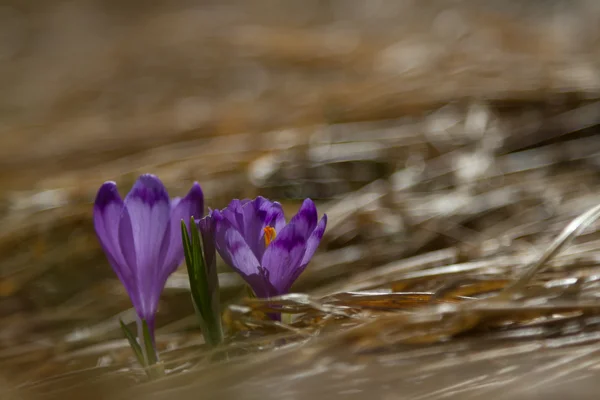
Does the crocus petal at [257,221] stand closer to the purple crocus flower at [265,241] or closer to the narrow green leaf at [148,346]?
the purple crocus flower at [265,241]

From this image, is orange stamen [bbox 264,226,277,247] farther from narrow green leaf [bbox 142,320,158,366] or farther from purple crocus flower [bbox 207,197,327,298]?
narrow green leaf [bbox 142,320,158,366]

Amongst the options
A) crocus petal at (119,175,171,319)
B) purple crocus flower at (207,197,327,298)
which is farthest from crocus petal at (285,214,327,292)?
crocus petal at (119,175,171,319)

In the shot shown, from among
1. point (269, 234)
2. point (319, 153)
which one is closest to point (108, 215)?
point (269, 234)

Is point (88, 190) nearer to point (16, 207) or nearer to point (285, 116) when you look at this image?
point (16, 207)

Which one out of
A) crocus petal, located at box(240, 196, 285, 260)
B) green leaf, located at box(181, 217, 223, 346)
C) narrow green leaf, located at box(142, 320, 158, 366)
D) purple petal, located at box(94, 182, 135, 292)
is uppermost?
purple petal, located at box(94, 182, 135, 292)

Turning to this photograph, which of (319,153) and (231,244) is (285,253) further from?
(319,153)

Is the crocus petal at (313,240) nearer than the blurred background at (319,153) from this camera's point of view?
Yes

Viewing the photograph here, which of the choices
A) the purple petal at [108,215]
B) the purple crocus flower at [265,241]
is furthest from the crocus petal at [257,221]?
the purple petal at [108,215]
